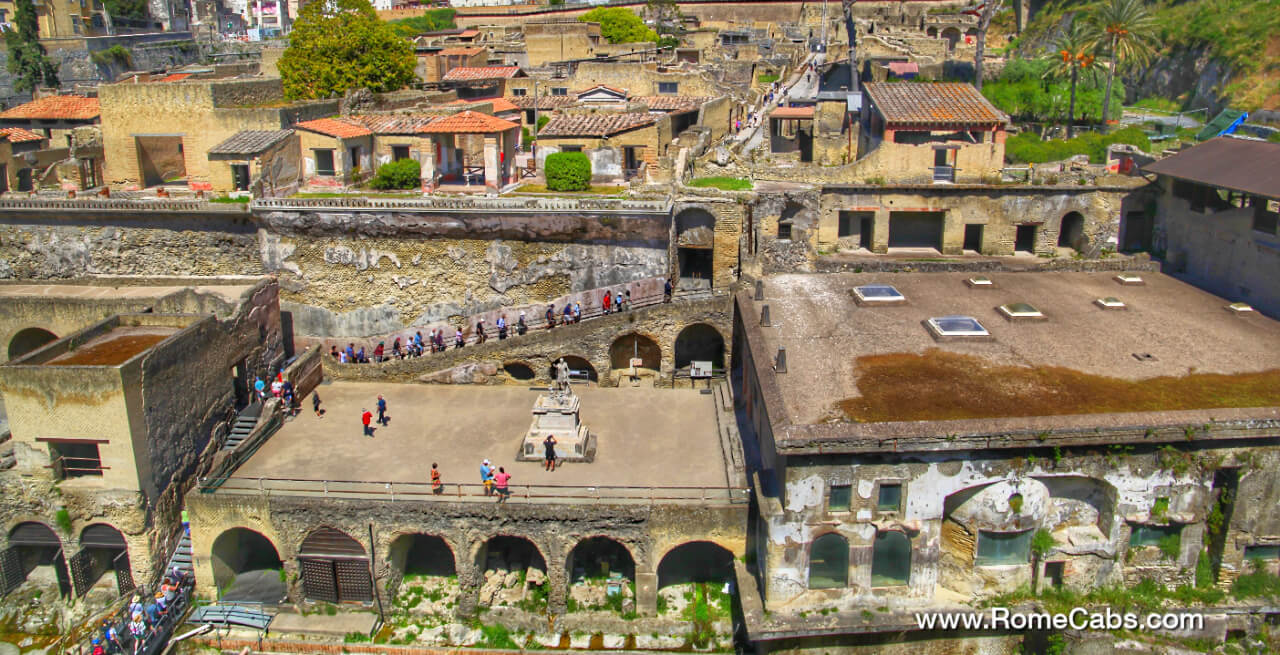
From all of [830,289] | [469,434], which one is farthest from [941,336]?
[469,434]

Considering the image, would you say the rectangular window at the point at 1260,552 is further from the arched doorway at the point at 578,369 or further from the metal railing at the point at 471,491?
the arched doorway at the point at 578,369

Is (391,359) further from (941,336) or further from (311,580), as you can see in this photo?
(941,336)

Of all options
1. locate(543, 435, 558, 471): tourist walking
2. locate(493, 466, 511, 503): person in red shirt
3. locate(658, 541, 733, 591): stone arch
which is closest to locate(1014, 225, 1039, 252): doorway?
locate(658, 541, 733, 591): stone arch

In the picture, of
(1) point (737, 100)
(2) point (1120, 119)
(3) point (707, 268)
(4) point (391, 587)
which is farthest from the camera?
(1) point (737, 100)

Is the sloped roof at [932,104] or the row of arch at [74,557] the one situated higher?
the sloped roof at [932,104]

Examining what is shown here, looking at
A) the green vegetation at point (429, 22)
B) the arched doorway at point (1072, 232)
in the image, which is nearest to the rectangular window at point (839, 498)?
the arched doorway at point (1072, 232)

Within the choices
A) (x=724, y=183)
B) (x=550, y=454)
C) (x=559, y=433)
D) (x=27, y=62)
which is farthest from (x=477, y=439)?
(x=27, y=62)
